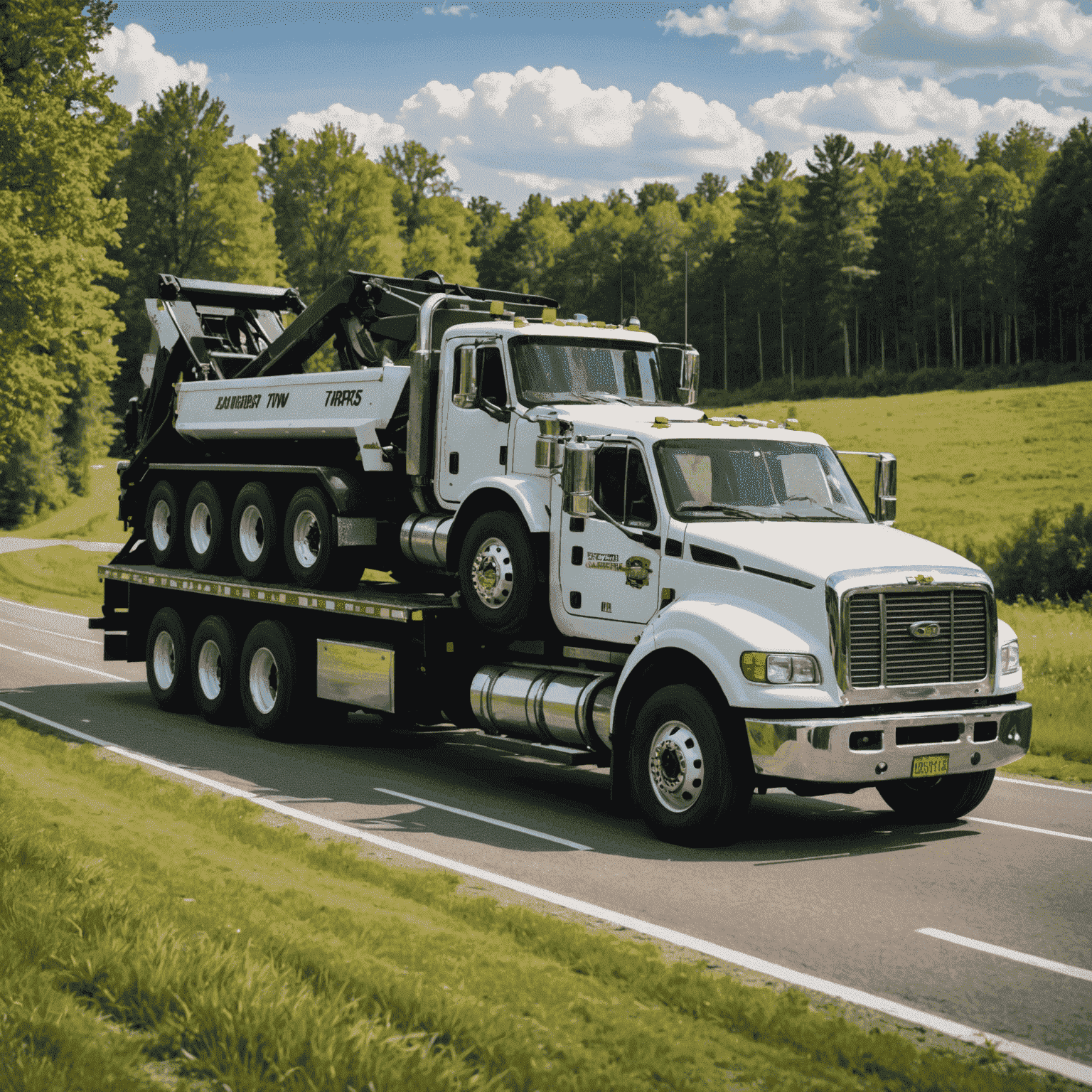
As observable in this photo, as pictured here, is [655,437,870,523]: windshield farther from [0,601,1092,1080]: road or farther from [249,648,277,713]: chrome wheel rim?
[249,648,277,713]: chrome wheel rim

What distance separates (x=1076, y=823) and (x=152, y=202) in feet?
161

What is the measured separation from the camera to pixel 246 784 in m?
11.2

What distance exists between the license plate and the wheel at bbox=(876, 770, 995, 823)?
0.80 metres

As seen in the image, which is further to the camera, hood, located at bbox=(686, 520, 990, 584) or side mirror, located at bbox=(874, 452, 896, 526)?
side mirror, located at bbox=(874, 452, 896, 526)

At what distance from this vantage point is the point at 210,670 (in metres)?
15.1

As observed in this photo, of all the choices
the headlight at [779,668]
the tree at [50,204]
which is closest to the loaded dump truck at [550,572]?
the headlight at [779,668]

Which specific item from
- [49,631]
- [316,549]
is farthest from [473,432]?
[49,631]

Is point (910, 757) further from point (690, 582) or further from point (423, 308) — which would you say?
point (423, 308)

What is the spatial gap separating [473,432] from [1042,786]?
18.6 feet

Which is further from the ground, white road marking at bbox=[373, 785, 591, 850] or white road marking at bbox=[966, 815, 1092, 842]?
white road marking at bbox=[373, 785, 591, 850]

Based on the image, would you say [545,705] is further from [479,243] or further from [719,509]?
[479,243]

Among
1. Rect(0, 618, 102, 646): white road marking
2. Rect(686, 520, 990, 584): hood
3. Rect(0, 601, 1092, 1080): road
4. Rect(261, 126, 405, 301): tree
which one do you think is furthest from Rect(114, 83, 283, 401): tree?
Rect(686, 520, 990, 584): hood

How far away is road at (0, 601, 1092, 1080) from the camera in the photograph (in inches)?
251

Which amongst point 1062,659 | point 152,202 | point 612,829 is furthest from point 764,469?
point 152,202
